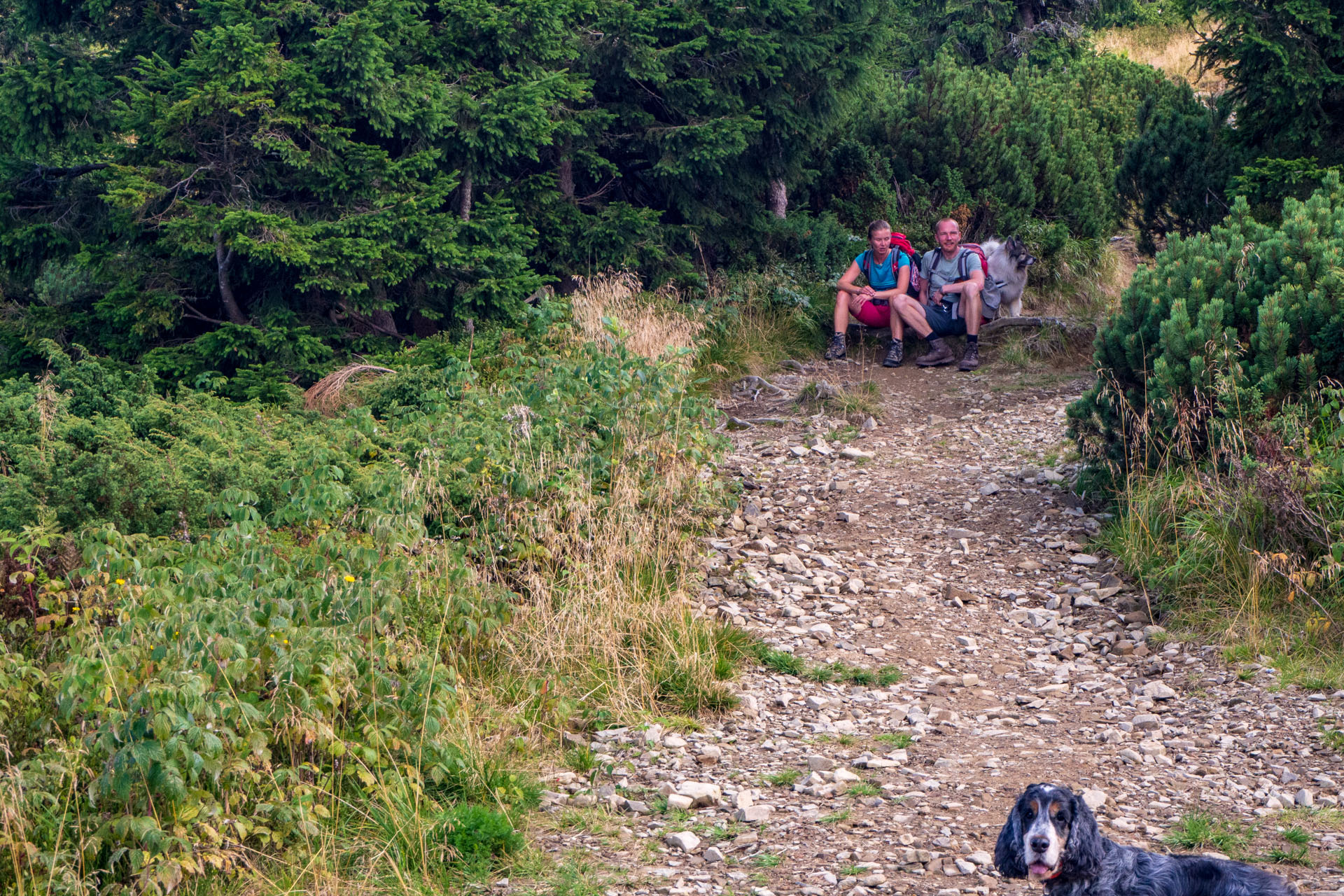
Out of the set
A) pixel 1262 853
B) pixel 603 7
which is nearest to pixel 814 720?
pixel 1262 853

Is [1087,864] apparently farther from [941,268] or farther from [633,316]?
[941,268]

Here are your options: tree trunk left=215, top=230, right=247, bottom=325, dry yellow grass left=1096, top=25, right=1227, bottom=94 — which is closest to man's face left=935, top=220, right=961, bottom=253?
tree trunk left=215, top=230, right=247, bottom=325

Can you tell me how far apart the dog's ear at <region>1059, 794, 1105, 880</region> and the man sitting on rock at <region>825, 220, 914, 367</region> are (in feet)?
25.1

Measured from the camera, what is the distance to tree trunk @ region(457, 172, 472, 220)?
973 centimetres

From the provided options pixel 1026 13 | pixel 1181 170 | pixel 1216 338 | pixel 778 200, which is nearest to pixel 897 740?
pixel 1216 338

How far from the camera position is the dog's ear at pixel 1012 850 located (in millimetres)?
2988

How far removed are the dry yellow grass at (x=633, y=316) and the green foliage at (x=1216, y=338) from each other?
300 centimetres

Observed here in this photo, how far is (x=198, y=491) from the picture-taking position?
5.67 metres

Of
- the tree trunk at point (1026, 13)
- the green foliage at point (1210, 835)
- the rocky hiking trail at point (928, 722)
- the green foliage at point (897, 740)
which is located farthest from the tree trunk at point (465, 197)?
the tree trunk at point (1026, 13)

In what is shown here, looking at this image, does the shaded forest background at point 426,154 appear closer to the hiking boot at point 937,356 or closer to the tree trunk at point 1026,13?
the hiking boot at point 937,356

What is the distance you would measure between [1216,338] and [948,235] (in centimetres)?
428

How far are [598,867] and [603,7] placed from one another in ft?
28.1

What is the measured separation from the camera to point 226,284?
9047 millimetres

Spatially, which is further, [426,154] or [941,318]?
[941,318]
